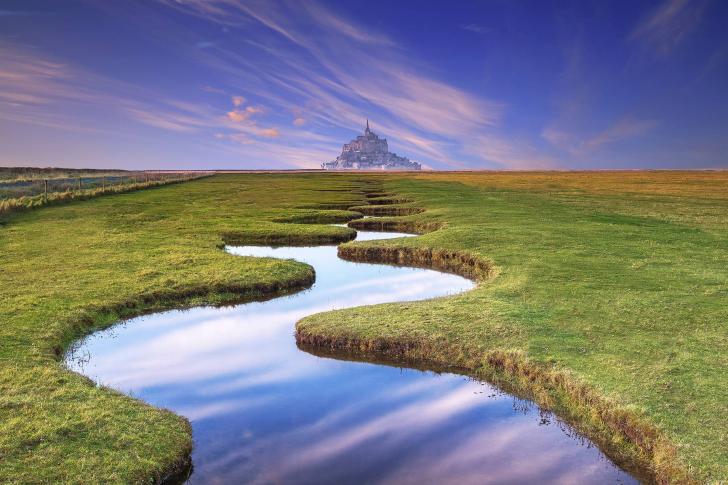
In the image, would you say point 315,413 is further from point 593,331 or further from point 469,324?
point 593,331

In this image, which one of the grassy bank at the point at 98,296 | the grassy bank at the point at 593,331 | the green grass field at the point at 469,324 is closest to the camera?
the grassy bank at the point at 98,296

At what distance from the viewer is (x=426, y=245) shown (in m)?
31.0

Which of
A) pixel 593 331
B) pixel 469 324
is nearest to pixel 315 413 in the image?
pixel 469 324

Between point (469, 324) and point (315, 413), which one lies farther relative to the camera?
point (469, 324)

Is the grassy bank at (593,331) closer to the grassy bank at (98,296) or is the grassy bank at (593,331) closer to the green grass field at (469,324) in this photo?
the green grass field at (469,324)

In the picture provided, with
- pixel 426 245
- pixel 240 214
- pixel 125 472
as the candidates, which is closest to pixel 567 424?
pixel 125 472

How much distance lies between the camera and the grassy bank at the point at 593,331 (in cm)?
1071

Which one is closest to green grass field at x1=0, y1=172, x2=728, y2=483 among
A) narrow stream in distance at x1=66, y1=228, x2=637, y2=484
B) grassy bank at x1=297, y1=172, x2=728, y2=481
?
grassy bank at x1=297, y1=172, x2=728, y2=481

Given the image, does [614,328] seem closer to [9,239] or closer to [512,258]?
[512,258]

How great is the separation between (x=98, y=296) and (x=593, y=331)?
57.7ft

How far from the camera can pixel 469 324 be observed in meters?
16.4

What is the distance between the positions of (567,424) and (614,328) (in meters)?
5.05

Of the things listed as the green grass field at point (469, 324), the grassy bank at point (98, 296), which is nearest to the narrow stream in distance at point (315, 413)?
the green grass field at point (469, 324)

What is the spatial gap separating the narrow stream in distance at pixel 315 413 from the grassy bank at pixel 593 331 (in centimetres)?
74
